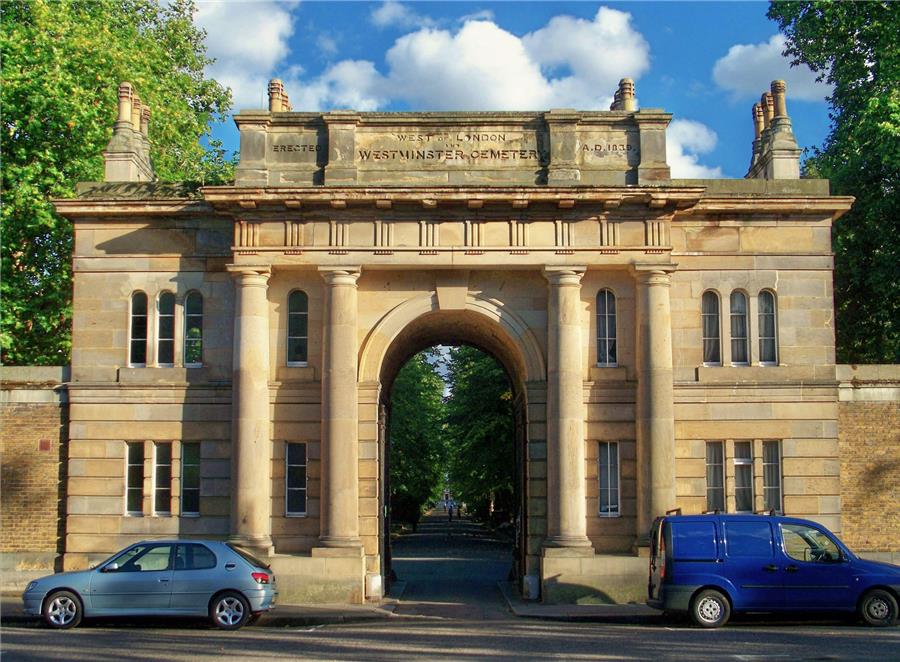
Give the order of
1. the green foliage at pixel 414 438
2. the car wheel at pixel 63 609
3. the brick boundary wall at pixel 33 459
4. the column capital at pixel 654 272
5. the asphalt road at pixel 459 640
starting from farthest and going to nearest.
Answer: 1. the green foliage at pixel 414 438
2. the brick boundary wall at pixel 33 459
3. the column capital at pixel 654 272
4. the car wheel at pixel 63 609
5. the asphalt road at pixel 459 640

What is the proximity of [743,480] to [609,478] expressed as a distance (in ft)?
9.68

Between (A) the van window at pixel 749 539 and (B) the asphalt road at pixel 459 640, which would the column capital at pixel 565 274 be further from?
(B) the asphalt road at pixel 459 640

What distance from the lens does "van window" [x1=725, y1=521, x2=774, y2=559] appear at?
58.3ft

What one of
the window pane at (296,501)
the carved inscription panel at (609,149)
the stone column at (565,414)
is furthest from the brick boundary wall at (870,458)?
the window pane at (296,501)

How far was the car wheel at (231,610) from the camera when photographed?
1731cm

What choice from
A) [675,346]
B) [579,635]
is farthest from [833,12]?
[579,635]

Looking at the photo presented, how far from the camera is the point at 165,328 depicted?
23312 millimetres

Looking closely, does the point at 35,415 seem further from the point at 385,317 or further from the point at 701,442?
the point at 701,442

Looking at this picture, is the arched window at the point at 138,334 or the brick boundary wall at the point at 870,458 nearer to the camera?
the brick boundary wall at the point at 870,458

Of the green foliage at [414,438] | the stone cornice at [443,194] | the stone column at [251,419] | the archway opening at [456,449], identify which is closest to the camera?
the stone cornice at [443,194]

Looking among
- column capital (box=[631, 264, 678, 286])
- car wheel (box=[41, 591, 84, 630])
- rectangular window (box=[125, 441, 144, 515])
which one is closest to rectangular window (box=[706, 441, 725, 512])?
column capital (box=[631, 264, 678, 286])

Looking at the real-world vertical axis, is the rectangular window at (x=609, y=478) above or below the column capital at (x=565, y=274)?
below

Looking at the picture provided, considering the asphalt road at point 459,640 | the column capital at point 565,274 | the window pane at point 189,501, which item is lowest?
the asphalt road at point 459,640

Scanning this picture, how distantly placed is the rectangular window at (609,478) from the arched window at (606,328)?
73.0 inches
